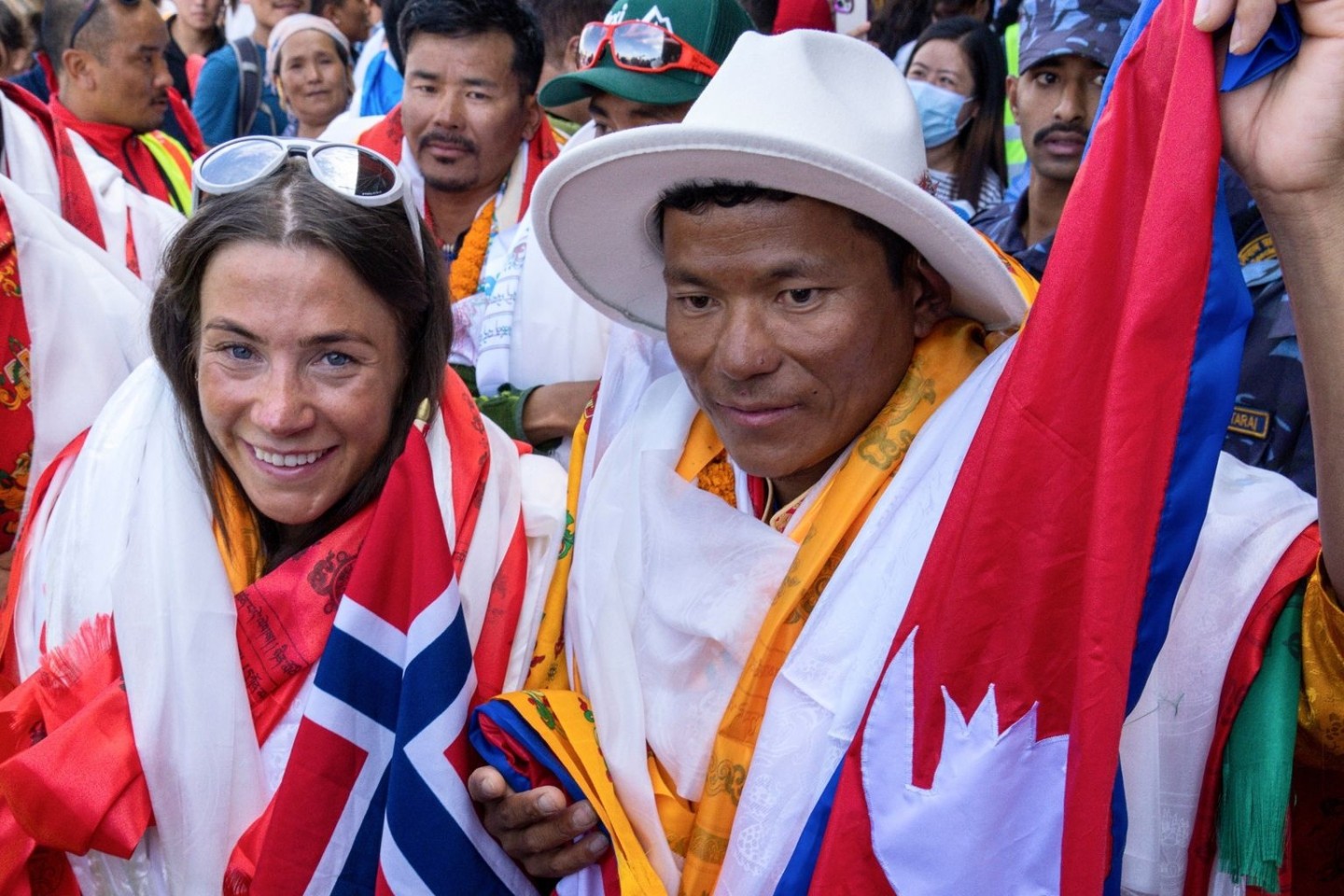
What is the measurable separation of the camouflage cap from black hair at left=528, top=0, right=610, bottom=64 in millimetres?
1679

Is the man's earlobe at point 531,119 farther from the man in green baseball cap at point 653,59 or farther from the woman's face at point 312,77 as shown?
the woman's face at point 312,77

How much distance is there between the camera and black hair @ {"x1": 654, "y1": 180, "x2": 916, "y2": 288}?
2031mm

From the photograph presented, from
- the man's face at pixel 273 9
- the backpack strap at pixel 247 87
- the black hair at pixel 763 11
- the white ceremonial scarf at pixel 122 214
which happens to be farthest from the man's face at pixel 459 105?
the man's face at pixel 273 9

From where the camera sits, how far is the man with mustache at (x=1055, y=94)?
3518 mm

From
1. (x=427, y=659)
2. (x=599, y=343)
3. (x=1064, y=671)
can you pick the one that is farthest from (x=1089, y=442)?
(x=599, y=343)

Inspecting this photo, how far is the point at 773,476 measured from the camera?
2.16 m

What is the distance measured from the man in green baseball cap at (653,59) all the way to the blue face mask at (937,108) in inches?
67.3

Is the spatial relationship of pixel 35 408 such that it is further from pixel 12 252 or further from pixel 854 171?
pixel 854 171

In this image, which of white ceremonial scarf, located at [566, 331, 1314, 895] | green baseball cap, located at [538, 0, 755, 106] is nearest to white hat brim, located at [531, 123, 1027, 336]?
white ceremonial scarf, located at [566, 331, 1314, 895]

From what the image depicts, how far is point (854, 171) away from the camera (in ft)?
6.21

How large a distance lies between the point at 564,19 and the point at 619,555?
299 cm

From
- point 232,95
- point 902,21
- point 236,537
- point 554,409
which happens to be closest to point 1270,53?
point 236,537

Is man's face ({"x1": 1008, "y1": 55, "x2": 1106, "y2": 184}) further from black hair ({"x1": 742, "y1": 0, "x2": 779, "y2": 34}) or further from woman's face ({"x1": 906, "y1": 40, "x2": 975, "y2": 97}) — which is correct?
black hair ({"x1": 742, "y1": 0, "x2": 779, "y2": 34})

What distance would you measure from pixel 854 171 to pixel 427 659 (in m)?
1.06
